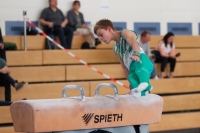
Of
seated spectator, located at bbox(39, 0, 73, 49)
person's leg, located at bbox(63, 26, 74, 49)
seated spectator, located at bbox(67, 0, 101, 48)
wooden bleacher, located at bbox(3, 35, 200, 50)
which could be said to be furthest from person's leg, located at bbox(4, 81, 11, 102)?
seated spectator, located at bbox(67, 0, 101, 48)

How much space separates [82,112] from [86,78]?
434 cm

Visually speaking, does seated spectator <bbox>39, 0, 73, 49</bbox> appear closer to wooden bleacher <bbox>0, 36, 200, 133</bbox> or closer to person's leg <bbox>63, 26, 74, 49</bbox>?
person's leg <bbox>63, 26, 74, 49</bbox>

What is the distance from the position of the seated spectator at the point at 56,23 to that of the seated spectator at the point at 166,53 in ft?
6.11

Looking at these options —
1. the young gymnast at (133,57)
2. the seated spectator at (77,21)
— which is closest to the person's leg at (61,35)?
the seated spectator at (77,21)

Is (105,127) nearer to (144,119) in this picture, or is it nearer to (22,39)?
(144,119)

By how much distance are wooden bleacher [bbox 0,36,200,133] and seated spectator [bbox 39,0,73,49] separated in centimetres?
35

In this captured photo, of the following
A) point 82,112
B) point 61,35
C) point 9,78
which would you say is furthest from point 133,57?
point 61,35

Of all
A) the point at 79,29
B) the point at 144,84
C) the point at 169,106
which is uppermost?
the point at 79,29

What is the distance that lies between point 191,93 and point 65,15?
3393 millimetres

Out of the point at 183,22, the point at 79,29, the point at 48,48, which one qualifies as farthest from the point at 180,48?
the point at 48,48

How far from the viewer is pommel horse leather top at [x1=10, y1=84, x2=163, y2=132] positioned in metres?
4.50

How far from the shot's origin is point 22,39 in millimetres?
9516

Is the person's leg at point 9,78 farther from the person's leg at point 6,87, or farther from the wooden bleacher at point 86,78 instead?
the wooden bleacher at point 86,78

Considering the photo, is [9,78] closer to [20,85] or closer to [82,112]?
[20,85]
